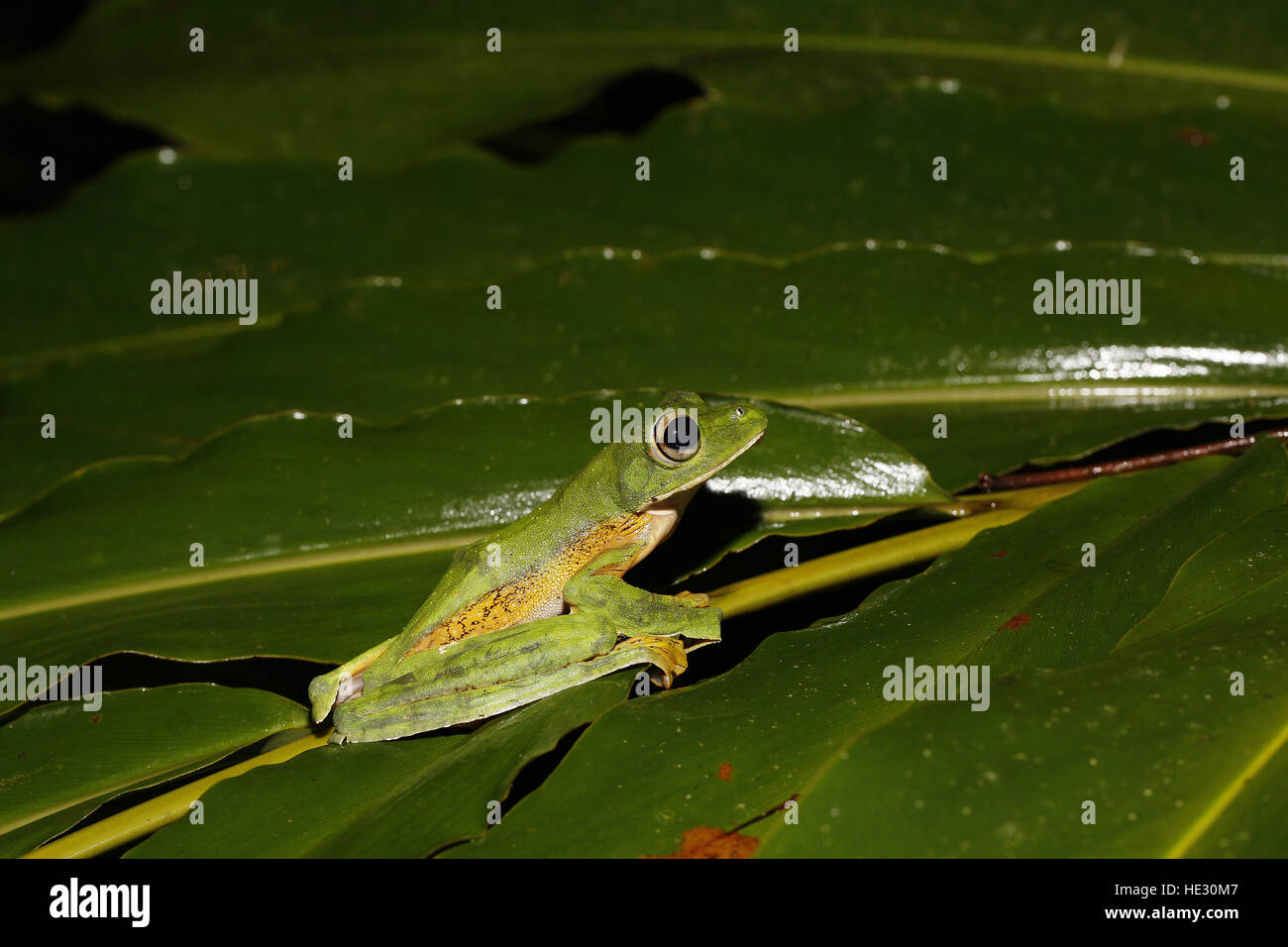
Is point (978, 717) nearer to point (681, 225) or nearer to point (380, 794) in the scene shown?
point (380, 794)

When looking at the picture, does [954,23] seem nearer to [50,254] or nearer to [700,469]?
[700,469]

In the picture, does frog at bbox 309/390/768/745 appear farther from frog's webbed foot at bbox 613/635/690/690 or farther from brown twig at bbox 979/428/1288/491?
brown twig at bbox 979/428/1288/491

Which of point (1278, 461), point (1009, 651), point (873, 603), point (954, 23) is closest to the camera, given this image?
point (1009, 651)

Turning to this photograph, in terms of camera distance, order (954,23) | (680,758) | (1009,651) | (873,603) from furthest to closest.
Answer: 1. (954,23)
2. (873,603)
3. (1009,651)
4. (680,758)

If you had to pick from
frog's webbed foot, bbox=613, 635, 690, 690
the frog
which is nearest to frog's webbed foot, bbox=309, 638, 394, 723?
the frog

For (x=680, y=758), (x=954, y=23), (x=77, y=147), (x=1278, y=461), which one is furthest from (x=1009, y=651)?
(x=77, y=147)

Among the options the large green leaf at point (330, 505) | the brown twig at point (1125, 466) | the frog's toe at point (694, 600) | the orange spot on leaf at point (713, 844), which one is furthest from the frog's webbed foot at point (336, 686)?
the brown twig at point (1125, 466)
